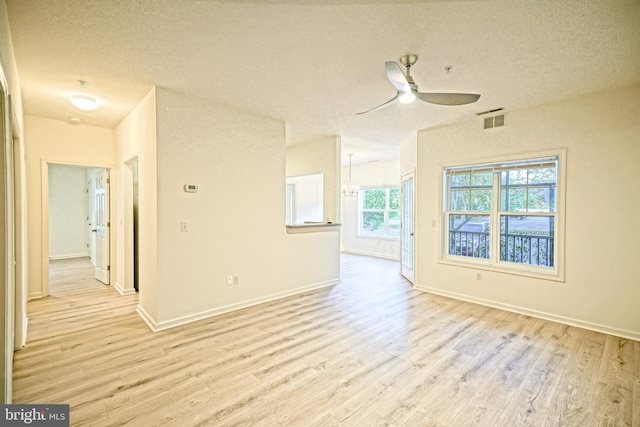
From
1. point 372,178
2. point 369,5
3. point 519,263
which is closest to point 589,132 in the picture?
point 519,263

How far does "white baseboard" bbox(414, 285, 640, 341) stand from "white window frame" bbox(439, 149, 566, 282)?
45 cm

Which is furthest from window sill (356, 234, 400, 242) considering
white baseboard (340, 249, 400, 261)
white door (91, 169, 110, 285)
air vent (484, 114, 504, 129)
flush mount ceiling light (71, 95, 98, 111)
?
flush mount ceiling light (71, 95, 98, 111)

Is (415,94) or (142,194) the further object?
(142,194)

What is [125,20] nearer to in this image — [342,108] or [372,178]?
[342,108]

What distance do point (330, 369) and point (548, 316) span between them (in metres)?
2.98

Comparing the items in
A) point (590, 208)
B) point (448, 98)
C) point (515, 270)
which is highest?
point (448, 98)

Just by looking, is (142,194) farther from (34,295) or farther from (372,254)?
(372,254)

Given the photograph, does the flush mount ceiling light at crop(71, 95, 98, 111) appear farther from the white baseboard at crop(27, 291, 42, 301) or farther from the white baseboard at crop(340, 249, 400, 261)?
the white baseboard at crop(340, 249, 400, 261)

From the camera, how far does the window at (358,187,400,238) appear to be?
803cm

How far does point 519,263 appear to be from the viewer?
3.99 metres

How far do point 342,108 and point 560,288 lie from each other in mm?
3512

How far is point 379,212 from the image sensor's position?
838 centimetres

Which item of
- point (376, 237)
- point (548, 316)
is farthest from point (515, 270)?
point (376, 237)

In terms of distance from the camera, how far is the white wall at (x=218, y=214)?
331 centimetres
